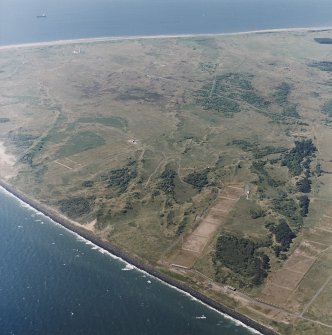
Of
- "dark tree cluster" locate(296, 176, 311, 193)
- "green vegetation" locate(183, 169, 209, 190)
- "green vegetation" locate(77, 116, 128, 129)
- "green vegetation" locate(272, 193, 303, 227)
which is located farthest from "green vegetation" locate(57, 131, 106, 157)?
"dark tree cluster" locate(296, 176, 311, 193)

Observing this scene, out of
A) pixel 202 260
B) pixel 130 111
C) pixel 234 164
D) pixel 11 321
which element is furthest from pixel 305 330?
pixel 130 111

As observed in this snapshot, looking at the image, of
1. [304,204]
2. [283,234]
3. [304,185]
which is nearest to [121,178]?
[283,234]

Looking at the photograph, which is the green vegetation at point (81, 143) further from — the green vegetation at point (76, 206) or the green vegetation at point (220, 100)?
the green vegetation at point (220, 100)

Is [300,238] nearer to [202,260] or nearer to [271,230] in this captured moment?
[271,230]

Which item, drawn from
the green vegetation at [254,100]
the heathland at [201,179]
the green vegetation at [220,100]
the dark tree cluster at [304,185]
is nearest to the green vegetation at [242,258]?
the heathland at [201,179]

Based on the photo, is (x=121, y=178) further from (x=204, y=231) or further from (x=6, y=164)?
(x=6, y=164)
